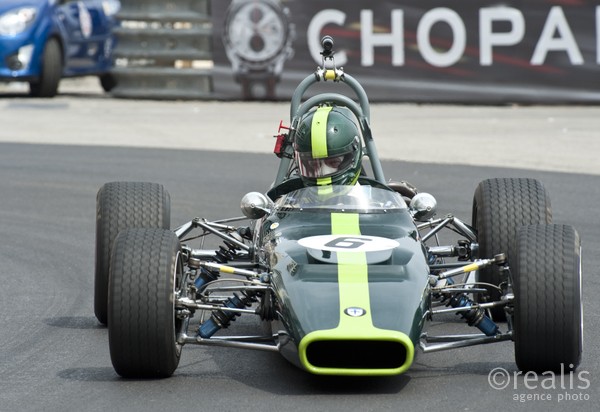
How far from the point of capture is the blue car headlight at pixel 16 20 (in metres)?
19.8

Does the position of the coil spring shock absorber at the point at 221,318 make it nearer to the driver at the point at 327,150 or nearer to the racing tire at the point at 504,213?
the driver at the point at 327,150

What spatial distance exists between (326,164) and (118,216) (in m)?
1.21

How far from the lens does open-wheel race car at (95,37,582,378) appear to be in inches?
250

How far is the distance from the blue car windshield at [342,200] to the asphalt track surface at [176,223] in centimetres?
79

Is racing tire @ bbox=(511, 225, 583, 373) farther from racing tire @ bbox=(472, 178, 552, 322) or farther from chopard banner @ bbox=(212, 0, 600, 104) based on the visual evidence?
chopard banner @ bbox=(212, 0, 600, 104)

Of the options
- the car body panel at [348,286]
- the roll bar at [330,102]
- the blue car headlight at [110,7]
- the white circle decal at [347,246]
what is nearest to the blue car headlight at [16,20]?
the blue car headlight at [110,7]

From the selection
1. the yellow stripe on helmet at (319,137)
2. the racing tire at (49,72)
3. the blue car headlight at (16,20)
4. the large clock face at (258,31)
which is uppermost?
the yellow stripe on helmet at (319,137)

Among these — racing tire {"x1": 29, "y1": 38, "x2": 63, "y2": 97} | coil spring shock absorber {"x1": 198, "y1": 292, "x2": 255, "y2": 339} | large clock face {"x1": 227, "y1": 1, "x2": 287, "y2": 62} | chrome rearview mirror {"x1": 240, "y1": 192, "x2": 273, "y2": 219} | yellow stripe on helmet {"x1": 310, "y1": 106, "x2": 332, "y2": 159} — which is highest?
yellow stripe on helmet {"x1": 310, "y1": 106, "x2": 332, "y2": 159}

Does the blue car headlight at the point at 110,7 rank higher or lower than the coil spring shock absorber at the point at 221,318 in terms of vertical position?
lower

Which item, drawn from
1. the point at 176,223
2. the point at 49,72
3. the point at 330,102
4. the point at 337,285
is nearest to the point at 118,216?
the point at 330,102

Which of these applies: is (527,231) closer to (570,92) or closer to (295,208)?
(295,208)

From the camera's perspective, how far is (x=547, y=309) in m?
6.49

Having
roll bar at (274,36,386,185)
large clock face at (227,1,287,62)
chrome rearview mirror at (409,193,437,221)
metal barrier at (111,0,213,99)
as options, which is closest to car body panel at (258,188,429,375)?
chrome rearview mirror at (409,193,437,221)

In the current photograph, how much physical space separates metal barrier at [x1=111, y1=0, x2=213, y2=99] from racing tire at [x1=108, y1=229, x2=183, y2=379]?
45.9 feet
